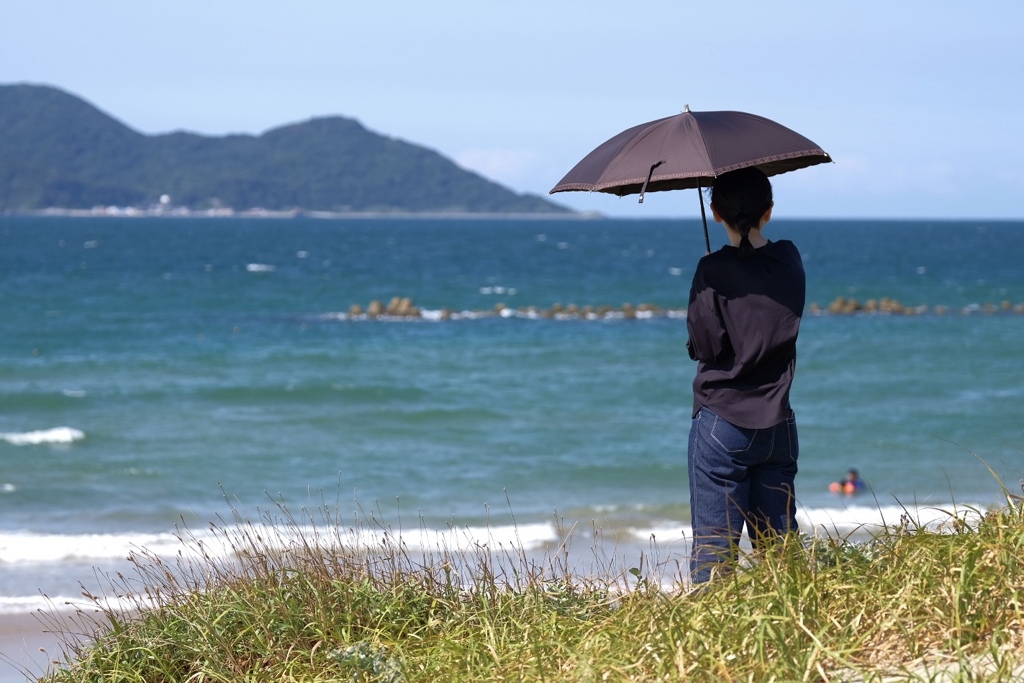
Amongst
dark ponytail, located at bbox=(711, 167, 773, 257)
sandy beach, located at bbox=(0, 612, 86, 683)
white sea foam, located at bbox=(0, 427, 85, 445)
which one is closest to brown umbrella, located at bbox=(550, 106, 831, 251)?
dark ponytail, located at bbox=(711, 167, 773, 257)

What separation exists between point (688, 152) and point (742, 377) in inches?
35.5

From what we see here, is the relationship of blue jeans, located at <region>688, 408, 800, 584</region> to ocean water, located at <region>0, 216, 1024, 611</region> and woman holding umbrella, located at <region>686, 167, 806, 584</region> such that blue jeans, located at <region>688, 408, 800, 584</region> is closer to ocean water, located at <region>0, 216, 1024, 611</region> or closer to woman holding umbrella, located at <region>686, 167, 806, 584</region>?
woman holding umbrella, located at <region>686, 167, 806, 584</region>

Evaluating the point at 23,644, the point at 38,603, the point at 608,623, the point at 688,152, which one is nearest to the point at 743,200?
the point at 688,152

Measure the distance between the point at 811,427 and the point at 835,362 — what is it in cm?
722

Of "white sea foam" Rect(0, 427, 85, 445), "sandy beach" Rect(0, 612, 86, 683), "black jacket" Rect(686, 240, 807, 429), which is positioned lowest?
"white sea foam" Rect(0, 427, 85, 445)

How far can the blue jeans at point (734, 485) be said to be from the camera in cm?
402

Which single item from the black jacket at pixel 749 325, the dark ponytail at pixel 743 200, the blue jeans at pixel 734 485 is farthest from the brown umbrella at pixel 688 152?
the blue jeans at pixel 734 485

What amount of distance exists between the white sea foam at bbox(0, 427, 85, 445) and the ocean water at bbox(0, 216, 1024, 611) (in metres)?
0.06

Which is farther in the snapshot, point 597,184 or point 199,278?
point 199,278

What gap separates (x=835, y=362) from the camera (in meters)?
23.8

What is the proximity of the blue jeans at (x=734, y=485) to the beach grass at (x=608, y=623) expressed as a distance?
4.4 inches

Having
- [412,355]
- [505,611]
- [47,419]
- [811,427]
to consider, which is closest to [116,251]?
[412,355]

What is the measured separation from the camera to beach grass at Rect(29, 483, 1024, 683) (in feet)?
11.6

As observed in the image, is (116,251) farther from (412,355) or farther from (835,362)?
(835,362)
